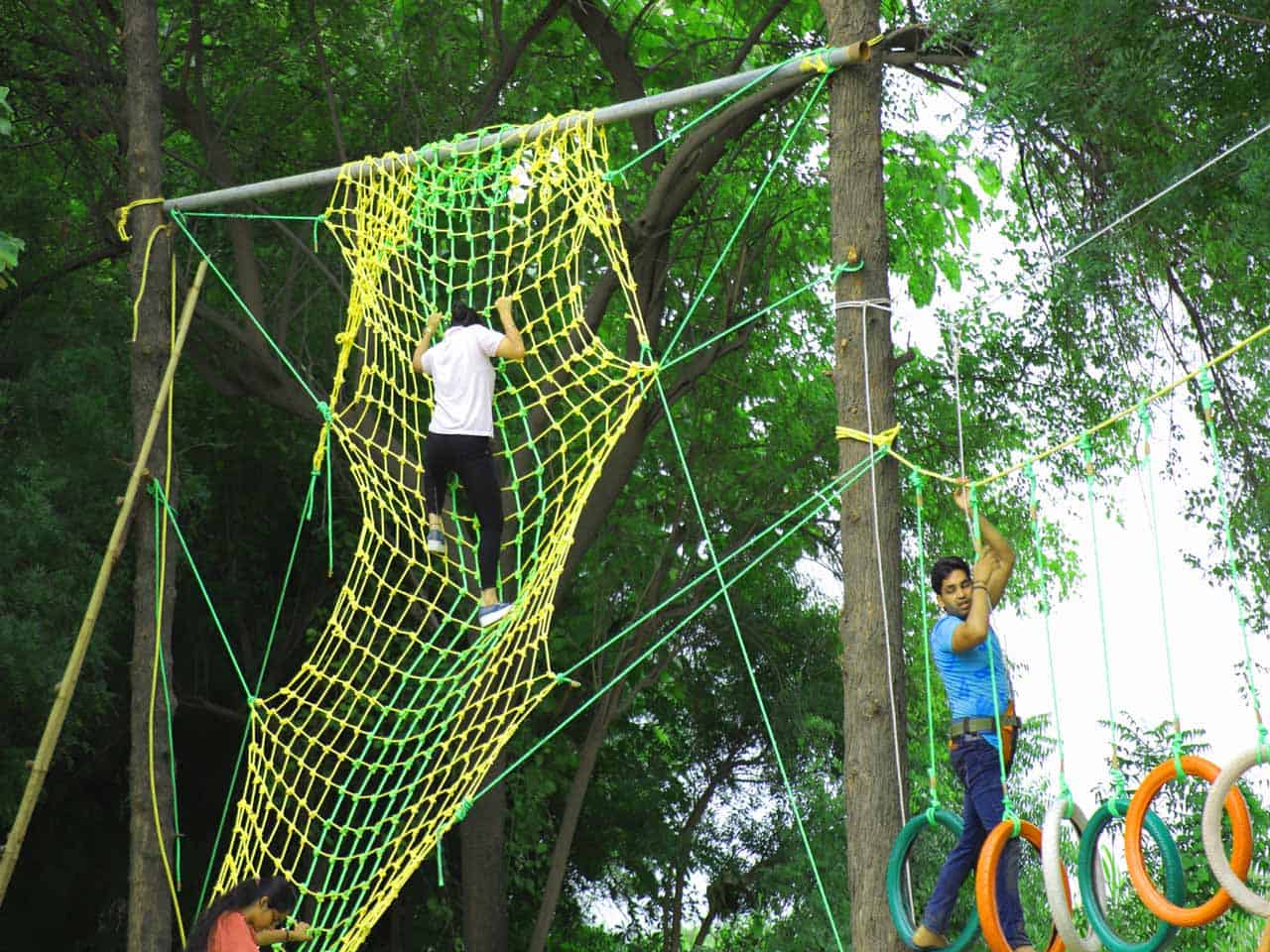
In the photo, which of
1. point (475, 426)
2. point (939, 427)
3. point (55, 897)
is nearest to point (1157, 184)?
point (475, 426)

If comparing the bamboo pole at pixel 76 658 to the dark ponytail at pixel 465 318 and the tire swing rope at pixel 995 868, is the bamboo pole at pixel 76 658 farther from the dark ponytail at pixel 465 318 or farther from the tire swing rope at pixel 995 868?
the tire swing rope at pixel 995 868

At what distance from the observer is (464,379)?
17.7 feet

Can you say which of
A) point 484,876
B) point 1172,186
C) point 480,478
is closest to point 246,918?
point 480,478

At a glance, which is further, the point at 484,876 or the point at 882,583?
the point at 484,876

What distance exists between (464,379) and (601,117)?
2.92 ft

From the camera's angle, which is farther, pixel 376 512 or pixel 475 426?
pixel 376 512

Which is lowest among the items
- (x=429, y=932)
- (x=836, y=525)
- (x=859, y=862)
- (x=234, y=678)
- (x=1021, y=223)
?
(x=859, y=862)

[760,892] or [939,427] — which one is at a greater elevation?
[939,427]

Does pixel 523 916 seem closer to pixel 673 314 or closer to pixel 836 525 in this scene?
pixel 836 525

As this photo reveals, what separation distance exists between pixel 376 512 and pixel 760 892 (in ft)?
10.5

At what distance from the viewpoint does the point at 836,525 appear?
1076cm

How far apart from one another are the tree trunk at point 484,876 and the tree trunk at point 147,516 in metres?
3.37

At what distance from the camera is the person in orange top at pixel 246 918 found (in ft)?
14.6

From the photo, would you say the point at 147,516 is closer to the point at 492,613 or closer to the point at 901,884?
the point at 492,613
